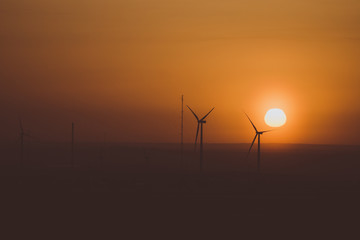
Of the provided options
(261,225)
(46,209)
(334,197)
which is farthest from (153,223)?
(334,197)

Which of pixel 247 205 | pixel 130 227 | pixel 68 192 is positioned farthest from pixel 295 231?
pixel 68 192

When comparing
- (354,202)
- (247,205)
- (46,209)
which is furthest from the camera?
(354,202)

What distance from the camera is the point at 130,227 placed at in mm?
63219

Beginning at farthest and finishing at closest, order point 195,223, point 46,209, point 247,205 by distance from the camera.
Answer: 1. point 247,205
2. point 46,209
3. point 195,223

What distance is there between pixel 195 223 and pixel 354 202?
35009 millimetres

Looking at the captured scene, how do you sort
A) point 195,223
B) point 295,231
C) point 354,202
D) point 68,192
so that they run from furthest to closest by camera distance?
point 68,192 → point 354,202 → point 195,223 → point 295,231

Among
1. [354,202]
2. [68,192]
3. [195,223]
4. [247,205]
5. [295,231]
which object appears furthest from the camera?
[68,192]

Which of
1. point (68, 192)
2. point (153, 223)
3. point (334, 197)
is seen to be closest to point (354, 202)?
point (334, 197)

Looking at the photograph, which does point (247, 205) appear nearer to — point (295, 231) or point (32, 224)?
point (295, 231)

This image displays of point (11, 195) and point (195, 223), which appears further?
point (11, 195)

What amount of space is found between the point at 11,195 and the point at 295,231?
149ft

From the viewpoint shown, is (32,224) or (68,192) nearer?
(32,224)

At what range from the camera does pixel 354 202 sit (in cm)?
9244

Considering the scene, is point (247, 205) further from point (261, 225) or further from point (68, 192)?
point (68, 192)
